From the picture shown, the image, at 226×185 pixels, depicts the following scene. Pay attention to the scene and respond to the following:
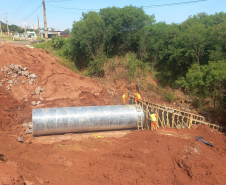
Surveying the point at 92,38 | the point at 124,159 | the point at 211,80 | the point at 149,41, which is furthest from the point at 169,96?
the point at 124,159

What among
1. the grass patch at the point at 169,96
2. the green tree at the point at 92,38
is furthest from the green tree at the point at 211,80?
the green tree at the point at 92,38

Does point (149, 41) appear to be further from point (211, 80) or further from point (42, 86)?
point (42, 86)

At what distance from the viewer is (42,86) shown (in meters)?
13.8

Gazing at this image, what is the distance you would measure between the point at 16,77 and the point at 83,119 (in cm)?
726

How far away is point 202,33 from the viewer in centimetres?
1770

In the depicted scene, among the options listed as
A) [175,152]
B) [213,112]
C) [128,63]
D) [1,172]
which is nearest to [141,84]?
[128,63]

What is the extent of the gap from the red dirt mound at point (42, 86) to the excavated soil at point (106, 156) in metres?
0.09

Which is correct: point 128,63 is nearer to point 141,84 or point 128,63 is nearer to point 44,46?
point 141,84

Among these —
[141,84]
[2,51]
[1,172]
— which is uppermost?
[2,51]

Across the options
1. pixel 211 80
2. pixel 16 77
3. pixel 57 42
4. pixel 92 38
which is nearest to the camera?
pixel 211 80

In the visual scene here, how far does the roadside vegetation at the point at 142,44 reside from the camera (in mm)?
17734

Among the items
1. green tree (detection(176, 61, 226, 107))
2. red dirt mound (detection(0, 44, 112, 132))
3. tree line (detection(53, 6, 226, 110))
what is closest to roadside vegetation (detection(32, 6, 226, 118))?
tree line (detection(53, 6, 226, 110))

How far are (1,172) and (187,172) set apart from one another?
6.11 metres

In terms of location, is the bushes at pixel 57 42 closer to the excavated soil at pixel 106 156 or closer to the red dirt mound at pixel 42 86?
the red dirt mound at pixel 42 86
